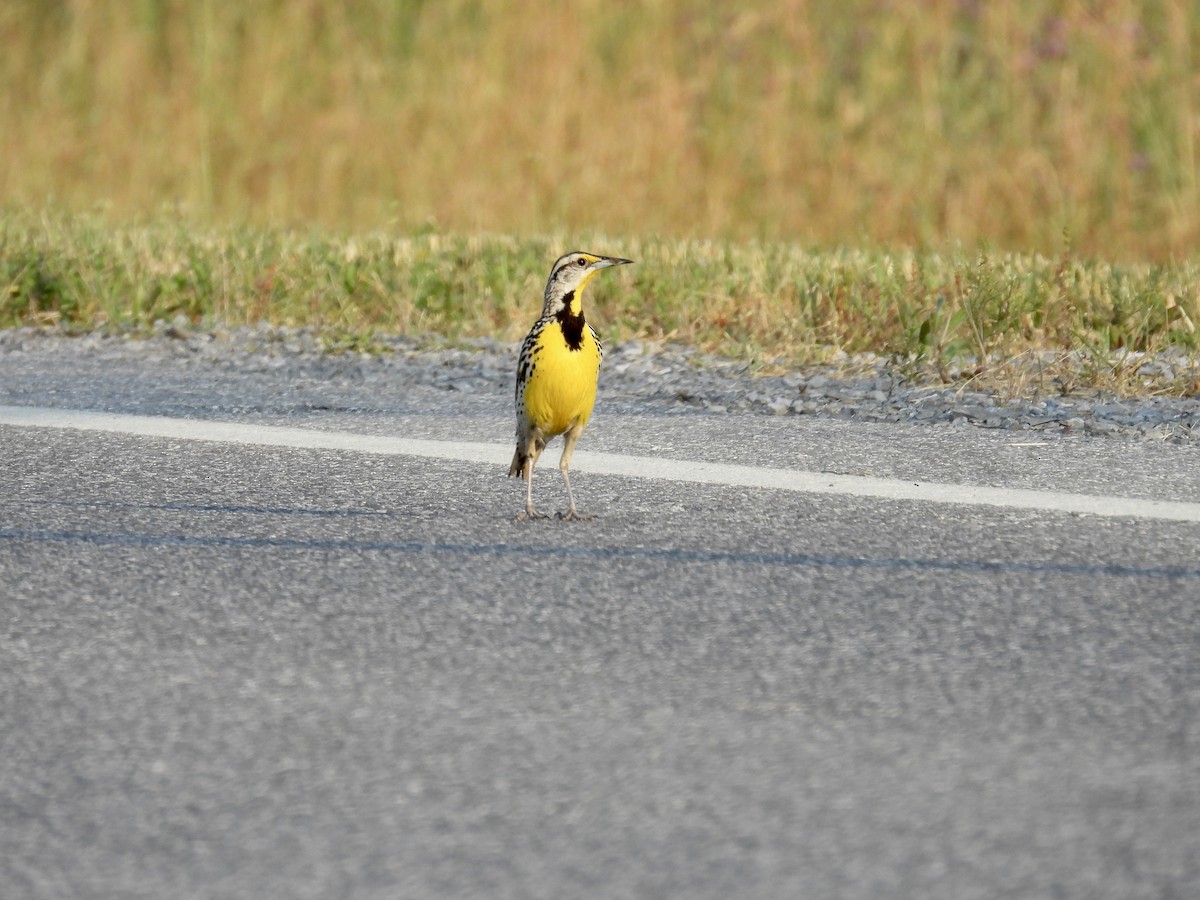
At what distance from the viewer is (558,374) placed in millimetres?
4934

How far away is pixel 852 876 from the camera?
2.77m

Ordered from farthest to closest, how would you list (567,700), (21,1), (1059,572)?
(21,1) < (1059,572) < (567,700)

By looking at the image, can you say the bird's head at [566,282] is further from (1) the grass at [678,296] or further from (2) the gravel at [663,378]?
(1) the grass at [678,296]

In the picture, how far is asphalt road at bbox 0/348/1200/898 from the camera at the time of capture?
286cm

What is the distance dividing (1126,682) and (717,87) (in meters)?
8.60

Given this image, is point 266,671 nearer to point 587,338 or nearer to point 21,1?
point 587,338

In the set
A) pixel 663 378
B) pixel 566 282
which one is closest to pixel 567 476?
pixel 566 282

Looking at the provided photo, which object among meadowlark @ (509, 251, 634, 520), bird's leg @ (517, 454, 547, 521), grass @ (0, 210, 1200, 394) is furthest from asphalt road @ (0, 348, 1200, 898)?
grass @ (0, 210, 1200, 394)

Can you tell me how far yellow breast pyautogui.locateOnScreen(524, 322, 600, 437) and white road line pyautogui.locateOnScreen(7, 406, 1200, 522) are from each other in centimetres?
60

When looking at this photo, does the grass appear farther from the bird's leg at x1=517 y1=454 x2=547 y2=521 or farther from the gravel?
the bird's leg at x1=517 y1=454 x2=547 y2=521

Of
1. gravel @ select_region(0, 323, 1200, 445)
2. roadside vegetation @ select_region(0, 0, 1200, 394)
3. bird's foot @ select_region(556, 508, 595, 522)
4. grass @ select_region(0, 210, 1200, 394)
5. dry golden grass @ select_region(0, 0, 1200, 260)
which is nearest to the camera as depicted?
bird's foot @ select_region(556, 508, 595, 522)

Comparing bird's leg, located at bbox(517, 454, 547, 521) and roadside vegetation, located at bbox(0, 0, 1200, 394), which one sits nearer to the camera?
bird's leg, located at bbox(517, 454, 547, 521)

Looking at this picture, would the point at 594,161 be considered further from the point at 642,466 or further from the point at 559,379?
the point at 559,379

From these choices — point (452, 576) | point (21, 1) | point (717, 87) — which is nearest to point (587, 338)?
point (452, 576)
